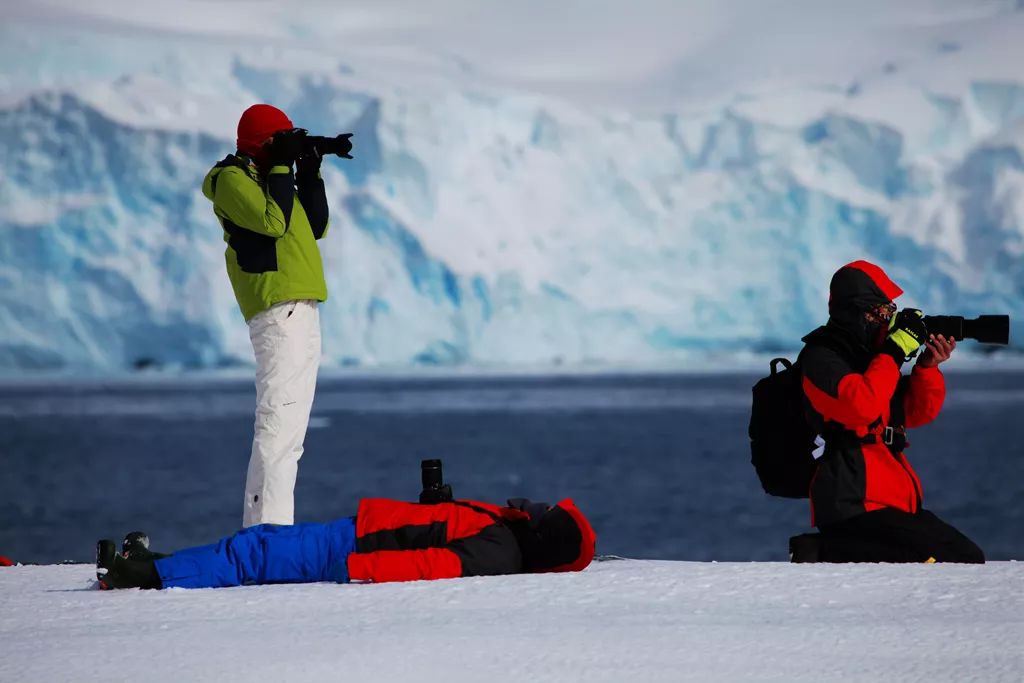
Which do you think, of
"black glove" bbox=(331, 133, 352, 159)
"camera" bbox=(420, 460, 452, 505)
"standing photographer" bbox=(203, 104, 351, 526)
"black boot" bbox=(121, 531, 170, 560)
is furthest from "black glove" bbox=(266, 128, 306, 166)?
"black boot" bbox=(121, 531, 170, 560)

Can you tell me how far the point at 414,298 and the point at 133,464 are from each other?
12723 mm

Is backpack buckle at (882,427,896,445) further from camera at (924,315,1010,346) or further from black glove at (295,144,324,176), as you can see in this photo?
black glove at (295,144,324,176)

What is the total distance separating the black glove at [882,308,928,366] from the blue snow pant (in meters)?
1.43

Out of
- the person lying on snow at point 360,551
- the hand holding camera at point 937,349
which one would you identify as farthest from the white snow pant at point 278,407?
the hand holding camera at point 937,349

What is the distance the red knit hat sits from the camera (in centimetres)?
378

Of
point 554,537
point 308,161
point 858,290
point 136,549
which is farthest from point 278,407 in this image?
point 858,290

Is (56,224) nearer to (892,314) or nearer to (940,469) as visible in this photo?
(940,469)

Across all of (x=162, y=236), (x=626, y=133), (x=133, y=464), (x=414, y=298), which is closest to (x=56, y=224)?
(x=162, y=236)

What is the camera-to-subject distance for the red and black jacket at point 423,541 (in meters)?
3.27

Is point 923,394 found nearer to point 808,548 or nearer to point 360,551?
point 808,548

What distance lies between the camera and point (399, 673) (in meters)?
2.39

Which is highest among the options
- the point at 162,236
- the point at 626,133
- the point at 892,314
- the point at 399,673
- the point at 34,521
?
the point at 626,133

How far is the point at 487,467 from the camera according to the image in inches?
911

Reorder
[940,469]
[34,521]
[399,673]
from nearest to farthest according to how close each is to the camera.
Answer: [399,673] < [34,521] < [940,469]
